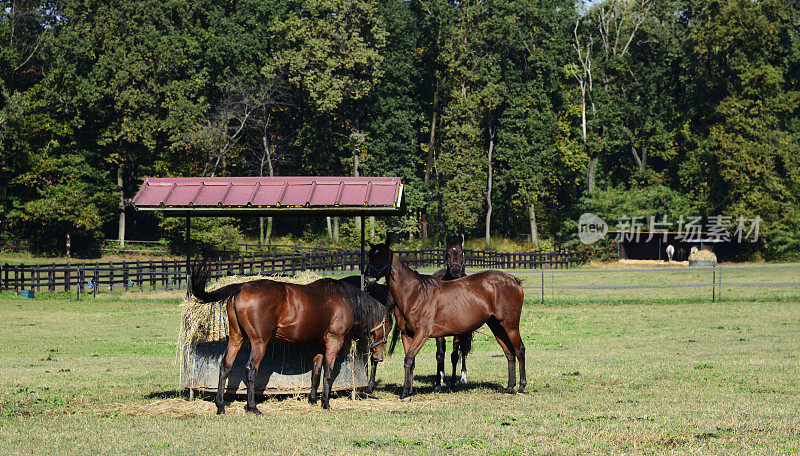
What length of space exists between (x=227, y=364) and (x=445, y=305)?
138 inches

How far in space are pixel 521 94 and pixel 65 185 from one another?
36507mm

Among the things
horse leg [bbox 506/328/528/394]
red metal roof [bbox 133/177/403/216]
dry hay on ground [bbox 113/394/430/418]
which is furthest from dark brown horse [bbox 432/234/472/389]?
red metal roof [bbox 133/177/403/216]

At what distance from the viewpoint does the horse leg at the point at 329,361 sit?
12.0m

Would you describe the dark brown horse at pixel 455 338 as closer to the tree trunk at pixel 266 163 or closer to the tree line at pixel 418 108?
the tree line at pixel 418 108

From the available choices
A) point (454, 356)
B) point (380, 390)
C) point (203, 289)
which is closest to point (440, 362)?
point (454, 356)

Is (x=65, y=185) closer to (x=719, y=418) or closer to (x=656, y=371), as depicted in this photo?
(x=656, y=371)

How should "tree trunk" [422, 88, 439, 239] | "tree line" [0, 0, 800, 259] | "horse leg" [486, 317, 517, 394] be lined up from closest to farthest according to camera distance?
1. "horse leg" [486, 317, 517, 394]
2. "tree line" [0, 0, 800, 259]
3. "tree trunk" [422, 88, 439, 239]

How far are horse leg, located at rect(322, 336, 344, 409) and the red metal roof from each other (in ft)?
6.49

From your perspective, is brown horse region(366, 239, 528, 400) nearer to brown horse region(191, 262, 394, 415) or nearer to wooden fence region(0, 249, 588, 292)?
brown horse region(191, 262, 394, 415)

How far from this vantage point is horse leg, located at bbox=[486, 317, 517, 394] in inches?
531

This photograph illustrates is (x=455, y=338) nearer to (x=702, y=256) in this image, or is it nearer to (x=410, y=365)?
(x=410, y=365)

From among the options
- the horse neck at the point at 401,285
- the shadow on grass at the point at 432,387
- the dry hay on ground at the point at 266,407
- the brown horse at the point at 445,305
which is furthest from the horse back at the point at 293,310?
the shadow on grass at the point at 432,387

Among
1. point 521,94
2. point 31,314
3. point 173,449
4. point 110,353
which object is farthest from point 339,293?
point 521,94

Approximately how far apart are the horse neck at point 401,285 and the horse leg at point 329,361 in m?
1.15
